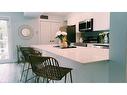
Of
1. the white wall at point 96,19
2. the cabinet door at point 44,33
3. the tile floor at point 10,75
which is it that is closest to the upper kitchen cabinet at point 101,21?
the white wall at point 96,19

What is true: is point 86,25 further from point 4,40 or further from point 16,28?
point 4,40

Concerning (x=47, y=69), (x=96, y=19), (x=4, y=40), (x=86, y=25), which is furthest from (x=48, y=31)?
(x=47, y=69)

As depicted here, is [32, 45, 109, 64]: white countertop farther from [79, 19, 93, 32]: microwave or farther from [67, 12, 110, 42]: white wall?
[79, 19, 93, 32]: microwave

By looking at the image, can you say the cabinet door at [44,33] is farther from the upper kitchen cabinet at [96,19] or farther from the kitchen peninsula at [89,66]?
the kitchen peninsula at [89,66]

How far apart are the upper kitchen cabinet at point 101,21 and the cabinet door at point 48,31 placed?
124cm

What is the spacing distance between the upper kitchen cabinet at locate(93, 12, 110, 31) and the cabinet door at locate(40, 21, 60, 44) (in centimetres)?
124

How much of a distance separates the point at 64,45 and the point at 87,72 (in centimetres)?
133

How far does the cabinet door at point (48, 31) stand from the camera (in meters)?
4.97

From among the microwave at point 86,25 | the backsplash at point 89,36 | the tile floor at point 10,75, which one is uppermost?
the microwave at point 86,25

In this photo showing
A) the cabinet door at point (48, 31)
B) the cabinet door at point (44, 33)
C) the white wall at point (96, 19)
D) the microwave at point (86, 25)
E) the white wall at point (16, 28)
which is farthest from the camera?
the white wall at point (16, 28)

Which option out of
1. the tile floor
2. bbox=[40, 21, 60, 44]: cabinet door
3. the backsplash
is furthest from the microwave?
the tile floor

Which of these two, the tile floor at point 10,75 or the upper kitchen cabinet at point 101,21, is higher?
the upper kitchen cabinet at point 101,21
